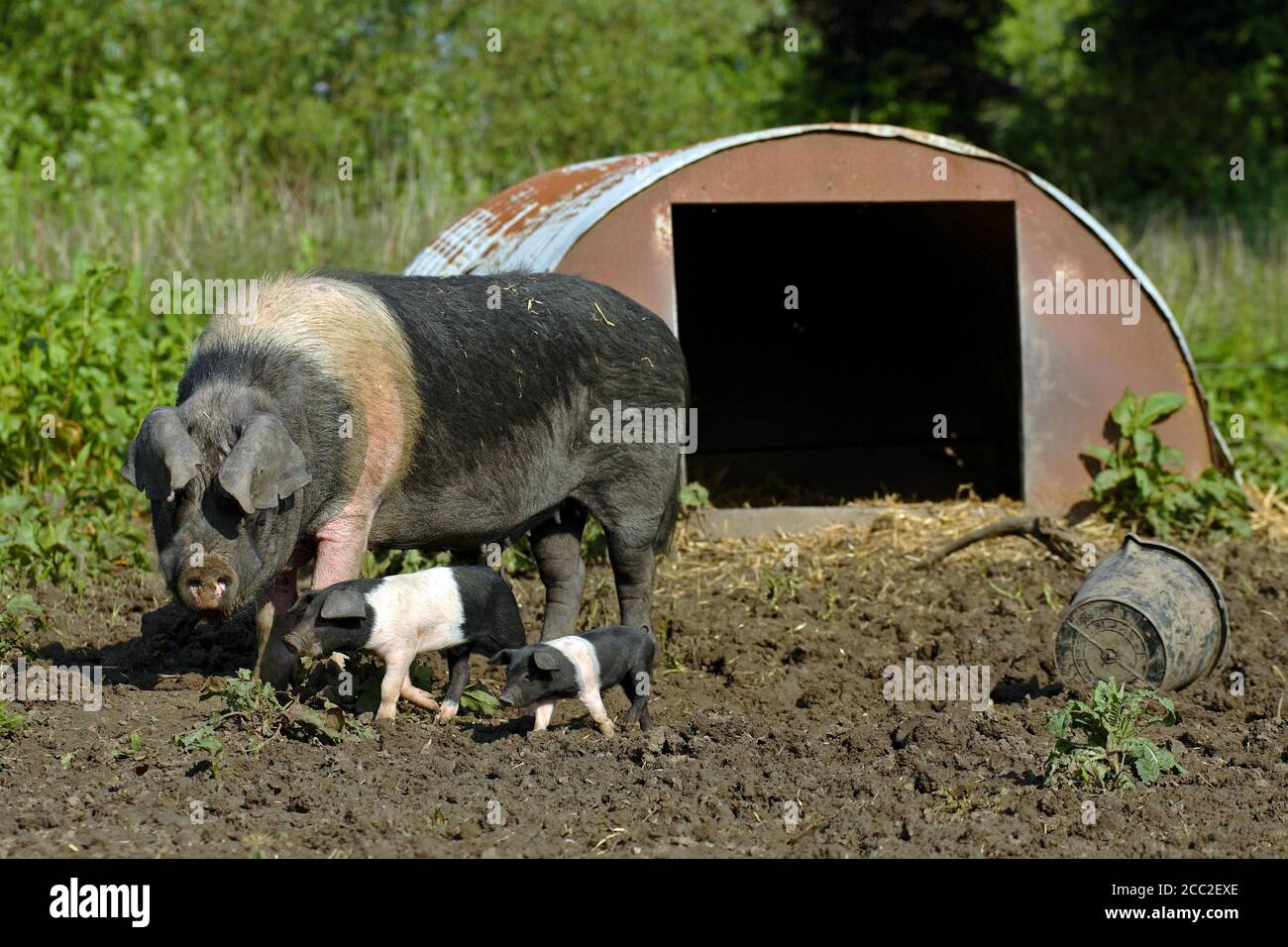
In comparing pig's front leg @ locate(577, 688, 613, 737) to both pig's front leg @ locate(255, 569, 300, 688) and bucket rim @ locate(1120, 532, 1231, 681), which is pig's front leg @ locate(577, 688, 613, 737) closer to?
pig's front leg @ locate(255, 569, 300, 688)

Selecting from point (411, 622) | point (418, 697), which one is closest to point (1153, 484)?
point (418, 697)

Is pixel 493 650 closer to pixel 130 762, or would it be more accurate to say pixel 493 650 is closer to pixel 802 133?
pixel 130 762

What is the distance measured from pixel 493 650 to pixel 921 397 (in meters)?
5.80

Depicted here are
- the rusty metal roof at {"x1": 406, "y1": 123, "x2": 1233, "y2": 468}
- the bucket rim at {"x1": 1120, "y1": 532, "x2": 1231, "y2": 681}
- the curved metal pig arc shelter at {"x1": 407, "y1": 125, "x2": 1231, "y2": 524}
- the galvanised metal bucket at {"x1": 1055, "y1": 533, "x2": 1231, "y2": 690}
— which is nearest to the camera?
the galvanised metal bucket at {"x1": 1055, "y1": 533, "x2": 1231, "y2": 690}

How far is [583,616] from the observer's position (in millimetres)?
6188

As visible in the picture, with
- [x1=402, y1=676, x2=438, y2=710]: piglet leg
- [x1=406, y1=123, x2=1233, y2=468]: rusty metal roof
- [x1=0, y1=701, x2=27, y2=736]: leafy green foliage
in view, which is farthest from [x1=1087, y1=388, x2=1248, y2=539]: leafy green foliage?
[x1=0, y1=701, x2=27, y2=736]: leafy green foliage

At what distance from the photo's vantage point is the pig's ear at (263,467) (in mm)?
4082

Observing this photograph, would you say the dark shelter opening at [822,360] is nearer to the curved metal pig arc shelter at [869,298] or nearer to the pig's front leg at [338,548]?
the curved metal pig arc shelter at [869,298]

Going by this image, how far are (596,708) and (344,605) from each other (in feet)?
2.64

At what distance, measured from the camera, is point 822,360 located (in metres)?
10.3

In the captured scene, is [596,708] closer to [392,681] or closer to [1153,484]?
[392,681]

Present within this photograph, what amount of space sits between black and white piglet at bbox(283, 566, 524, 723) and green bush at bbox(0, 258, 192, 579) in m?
2.51

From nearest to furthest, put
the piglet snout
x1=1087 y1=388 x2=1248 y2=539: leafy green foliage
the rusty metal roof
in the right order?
the piglet snout < the rusty metal roof < x1=1087 y1=388 x2=1248 y2=539: leafy green foliage

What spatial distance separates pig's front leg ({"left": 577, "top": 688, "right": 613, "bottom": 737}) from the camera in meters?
4.59
